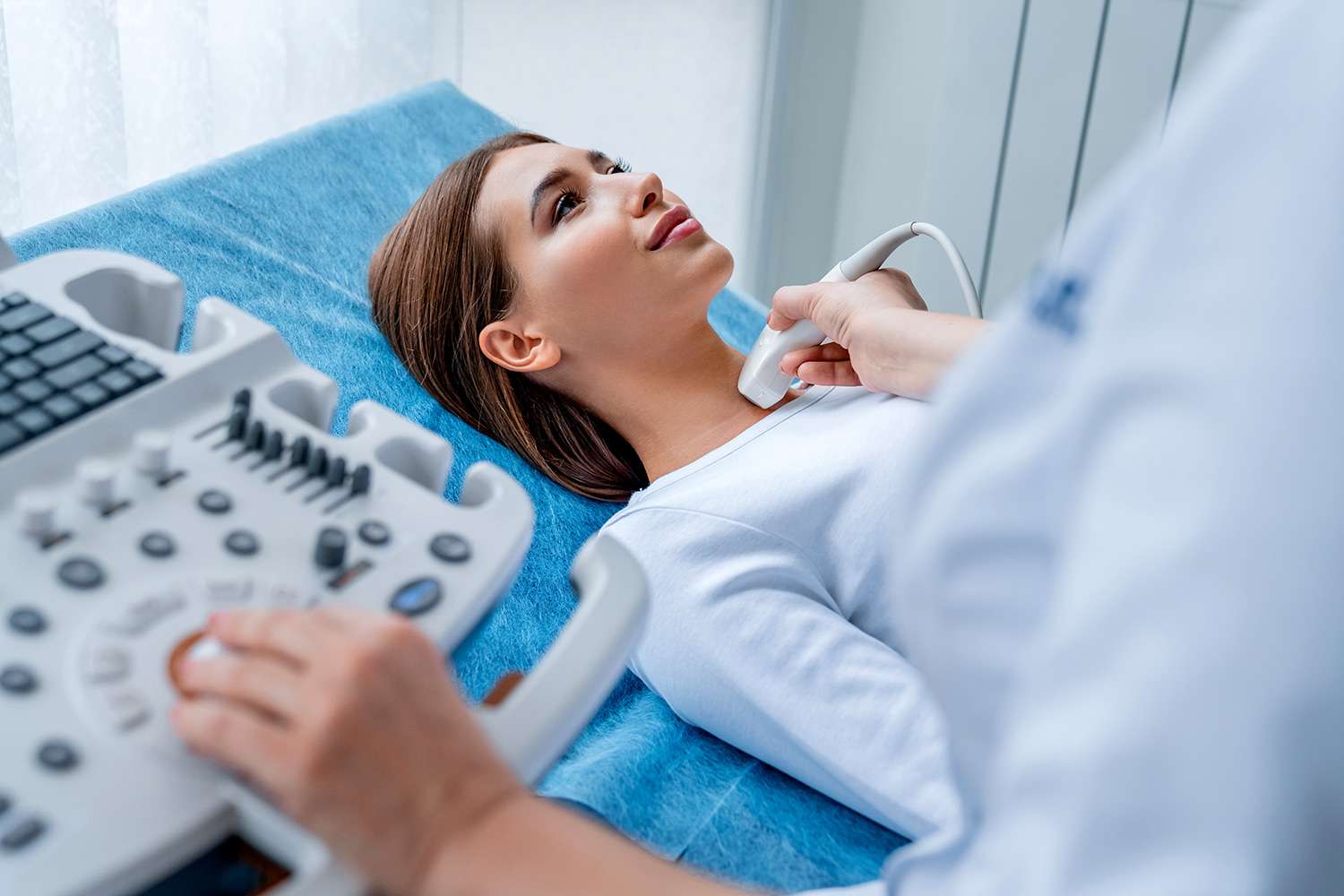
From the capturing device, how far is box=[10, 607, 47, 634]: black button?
56 centimetres

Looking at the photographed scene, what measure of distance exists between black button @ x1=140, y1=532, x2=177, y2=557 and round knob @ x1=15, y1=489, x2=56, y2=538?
4 cm

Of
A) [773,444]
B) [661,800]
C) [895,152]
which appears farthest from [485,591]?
[895,152]

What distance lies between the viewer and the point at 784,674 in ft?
3.48

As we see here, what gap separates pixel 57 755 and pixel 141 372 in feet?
0.85

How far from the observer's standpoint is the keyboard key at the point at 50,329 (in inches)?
28.4

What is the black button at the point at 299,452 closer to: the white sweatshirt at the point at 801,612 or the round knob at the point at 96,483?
the round knob at the point at 96,483

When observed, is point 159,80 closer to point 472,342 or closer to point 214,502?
point 472,342

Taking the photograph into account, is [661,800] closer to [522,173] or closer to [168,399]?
[168,399]

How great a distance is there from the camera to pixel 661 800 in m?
1.08

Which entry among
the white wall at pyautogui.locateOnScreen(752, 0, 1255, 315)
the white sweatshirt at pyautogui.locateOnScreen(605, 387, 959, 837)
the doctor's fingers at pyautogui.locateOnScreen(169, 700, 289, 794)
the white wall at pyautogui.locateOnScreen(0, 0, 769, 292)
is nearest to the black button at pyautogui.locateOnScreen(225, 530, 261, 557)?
the doctor's fingers at pyautogui.locateOnScreen(169, 700, 289, 794)

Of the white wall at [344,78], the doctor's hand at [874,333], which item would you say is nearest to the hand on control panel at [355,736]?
the doctor's hand at [874,333]

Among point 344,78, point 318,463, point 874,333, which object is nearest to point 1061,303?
point 318,463

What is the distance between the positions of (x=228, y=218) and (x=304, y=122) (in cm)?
58

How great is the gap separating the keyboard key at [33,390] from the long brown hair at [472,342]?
0.74m
